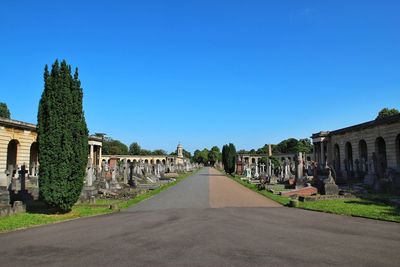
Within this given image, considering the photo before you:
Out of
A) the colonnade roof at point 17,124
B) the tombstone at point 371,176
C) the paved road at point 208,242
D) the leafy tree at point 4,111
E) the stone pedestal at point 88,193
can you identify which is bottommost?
the paved road at point 208,242

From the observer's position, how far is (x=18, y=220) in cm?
1170

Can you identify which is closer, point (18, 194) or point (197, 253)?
point (197, 253)

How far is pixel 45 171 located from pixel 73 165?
3.45 feet

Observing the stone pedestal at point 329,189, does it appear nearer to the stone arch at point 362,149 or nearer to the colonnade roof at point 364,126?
the colonnade roof at point 364,126

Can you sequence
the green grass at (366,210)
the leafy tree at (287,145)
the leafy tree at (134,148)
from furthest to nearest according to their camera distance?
1. the leafy tree at (134,148)
2. the leafy tree at (287,145)
3. the green grass at (366,210)

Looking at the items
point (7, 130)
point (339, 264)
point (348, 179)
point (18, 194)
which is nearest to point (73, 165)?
point (18, 194)

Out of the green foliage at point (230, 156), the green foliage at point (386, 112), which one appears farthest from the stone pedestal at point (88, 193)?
the green foliage at point (386, 112)

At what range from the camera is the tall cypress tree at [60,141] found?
43.5ft

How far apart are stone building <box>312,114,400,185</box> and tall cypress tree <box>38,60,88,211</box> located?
69.6 feet

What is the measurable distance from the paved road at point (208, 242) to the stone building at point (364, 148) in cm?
1719

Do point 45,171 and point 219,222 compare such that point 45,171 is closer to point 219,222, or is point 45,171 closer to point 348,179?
point 219,222

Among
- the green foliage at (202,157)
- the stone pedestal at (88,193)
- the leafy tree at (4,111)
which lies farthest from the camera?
the green foliage at (202,157)

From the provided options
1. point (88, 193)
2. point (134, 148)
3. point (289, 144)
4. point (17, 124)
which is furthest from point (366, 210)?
point (134, 148)

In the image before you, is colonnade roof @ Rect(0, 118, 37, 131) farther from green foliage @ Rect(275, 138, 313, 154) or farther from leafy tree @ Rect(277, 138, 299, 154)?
leafy tree @ Rect(277, 138, 299, 154)
